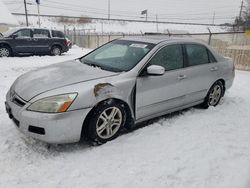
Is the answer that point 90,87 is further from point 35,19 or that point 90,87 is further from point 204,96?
point 35,19

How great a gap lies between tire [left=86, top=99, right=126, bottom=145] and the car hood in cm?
45

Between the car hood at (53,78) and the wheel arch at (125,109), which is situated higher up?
the car hood at (53,78)

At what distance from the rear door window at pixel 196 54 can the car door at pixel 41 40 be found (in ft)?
38.8

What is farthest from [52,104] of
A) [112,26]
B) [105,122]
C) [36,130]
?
[112,26]

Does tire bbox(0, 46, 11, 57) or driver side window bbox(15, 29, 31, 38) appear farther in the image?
driver side window bbox(15, 29, 31, 38)

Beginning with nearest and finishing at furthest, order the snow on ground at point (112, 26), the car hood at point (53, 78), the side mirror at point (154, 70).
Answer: the car hood at point (53, 78) → the side mirror at point (154, 70) → the snow on ground at point (112, 26)

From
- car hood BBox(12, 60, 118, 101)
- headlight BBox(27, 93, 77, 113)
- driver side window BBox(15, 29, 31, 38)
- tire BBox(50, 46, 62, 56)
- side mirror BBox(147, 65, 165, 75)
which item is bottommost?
tire BBox(50, 46, 62, 56)

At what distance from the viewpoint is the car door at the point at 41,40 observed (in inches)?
576

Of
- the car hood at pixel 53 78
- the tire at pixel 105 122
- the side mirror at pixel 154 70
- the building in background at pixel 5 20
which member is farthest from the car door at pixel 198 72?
the building in background at pixel 5 20

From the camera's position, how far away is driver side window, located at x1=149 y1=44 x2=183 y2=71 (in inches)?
161

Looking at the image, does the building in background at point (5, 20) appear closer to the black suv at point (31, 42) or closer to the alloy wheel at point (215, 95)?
the black suv at point (31, 42)

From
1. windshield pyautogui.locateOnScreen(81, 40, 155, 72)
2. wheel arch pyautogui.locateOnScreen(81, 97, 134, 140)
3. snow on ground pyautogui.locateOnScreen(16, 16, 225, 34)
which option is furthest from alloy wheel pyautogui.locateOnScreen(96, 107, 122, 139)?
snow on ground pyautogui.locateOnScreen(16, 16, 225, 34)

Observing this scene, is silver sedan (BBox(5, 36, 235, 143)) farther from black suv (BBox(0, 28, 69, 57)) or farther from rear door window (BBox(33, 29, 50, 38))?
rear door window (BBox(33, 29, 50, 38))

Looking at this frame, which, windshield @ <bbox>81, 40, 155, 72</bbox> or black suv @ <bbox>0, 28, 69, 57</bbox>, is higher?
windshield @ <bbox>81, 40, 155, 72</bbox>
